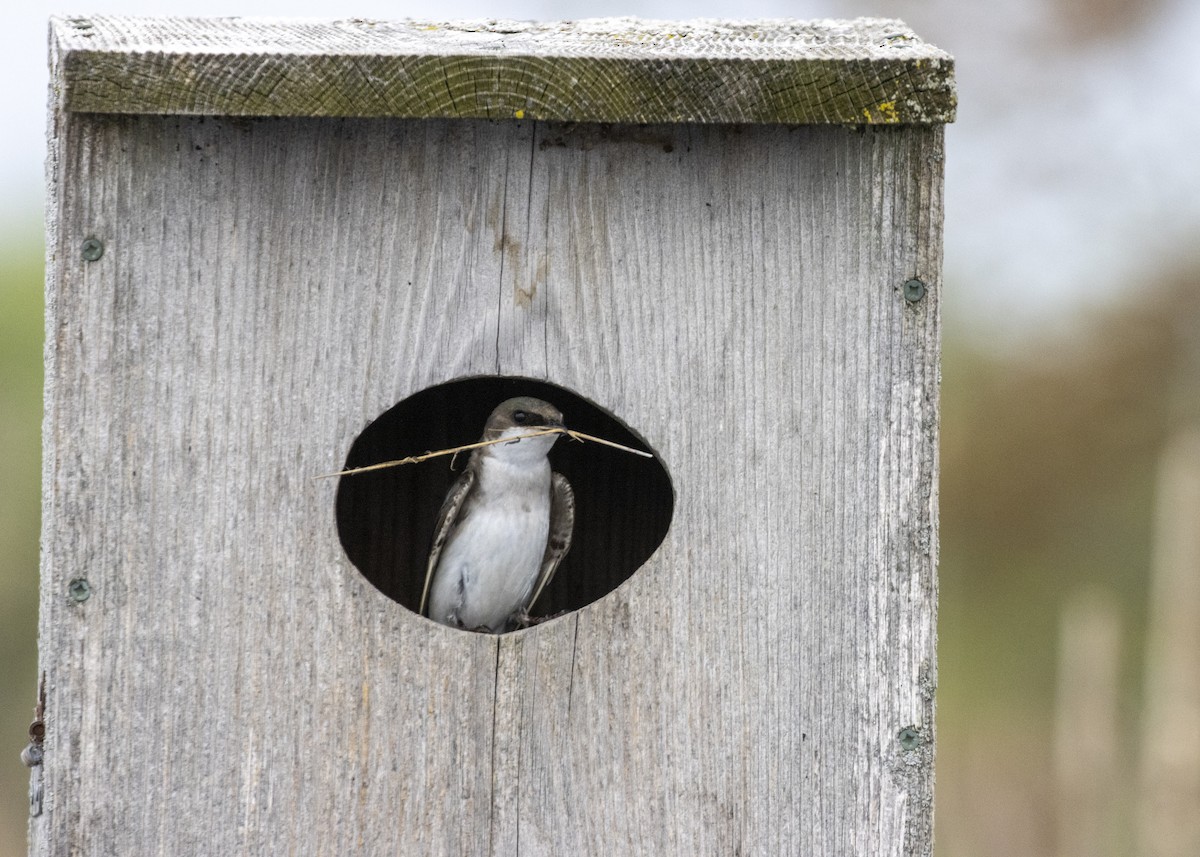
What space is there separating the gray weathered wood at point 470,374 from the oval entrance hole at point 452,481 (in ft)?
2.39

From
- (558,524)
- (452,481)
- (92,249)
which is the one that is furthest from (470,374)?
(452,481)

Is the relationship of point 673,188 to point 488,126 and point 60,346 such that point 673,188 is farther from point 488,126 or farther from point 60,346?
point 60,346

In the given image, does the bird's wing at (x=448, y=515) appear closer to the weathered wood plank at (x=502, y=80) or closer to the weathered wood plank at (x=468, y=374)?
the weathered wood plank at (x=468, y=374)

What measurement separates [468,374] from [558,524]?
1.01m

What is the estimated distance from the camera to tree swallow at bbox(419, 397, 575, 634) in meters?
3.07

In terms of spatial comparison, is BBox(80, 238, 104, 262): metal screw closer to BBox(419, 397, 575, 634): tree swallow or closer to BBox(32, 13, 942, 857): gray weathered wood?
BBox(32, 13, 942, 857): gray weathered wood

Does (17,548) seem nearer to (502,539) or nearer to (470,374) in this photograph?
(502,539)

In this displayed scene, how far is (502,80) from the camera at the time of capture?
1975 millimetres

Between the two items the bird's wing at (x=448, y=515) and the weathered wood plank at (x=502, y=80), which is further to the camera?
the bird's wing at (x=448, y=515)

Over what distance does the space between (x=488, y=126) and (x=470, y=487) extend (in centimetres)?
114

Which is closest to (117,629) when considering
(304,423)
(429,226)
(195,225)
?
(304,423)

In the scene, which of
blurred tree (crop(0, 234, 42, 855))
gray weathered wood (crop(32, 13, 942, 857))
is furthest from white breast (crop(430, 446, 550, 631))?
blurred tree (crop(0, 234, 42, 855))

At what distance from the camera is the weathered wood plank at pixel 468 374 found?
2.14m

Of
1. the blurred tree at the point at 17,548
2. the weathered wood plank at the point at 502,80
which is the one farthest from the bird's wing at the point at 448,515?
the blurred tree at the point at 17,548
